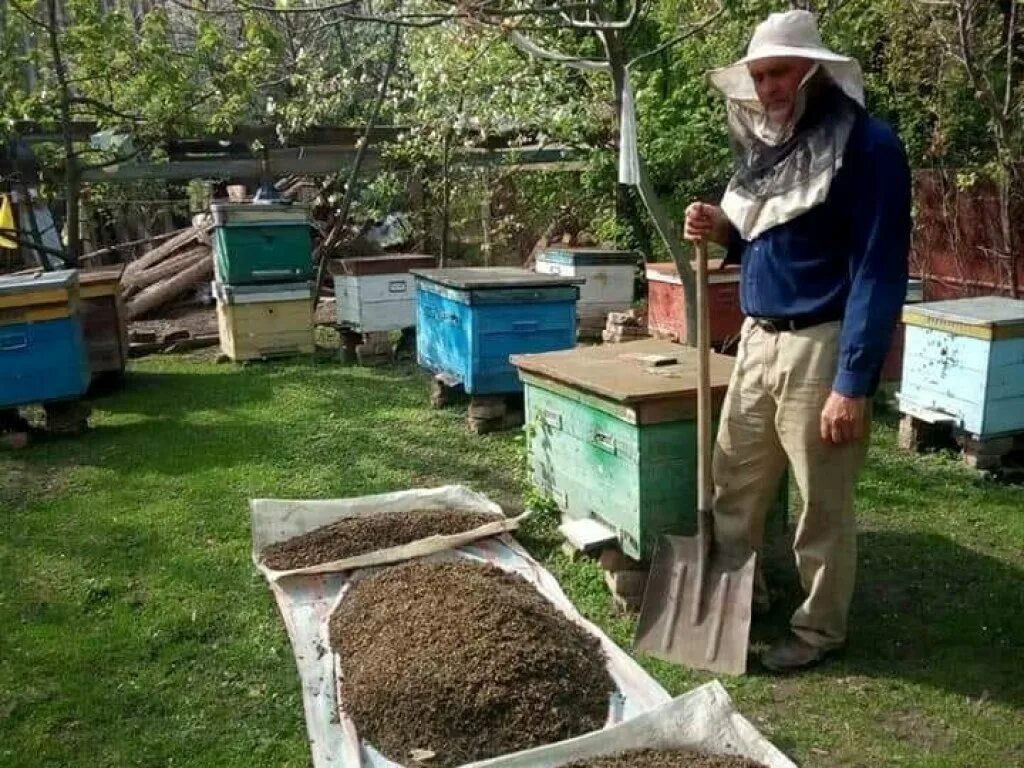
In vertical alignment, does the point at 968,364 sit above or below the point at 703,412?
below

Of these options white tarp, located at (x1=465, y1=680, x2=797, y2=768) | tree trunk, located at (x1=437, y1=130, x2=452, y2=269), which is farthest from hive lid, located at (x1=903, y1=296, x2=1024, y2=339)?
tree trunk, located at (x1=437, y1=130, x2=452, y2=269)

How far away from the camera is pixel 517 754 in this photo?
2.12 metres

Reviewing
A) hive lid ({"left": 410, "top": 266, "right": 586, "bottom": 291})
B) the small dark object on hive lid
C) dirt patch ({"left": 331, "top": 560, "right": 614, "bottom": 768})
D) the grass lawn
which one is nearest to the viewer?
the small dark object on hive lid

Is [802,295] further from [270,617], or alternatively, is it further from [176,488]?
[176,488]

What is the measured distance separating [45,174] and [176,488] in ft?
14.6

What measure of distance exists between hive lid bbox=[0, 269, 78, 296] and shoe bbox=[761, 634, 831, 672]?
4.25 meters

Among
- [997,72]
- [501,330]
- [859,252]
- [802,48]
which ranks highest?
[997,72]

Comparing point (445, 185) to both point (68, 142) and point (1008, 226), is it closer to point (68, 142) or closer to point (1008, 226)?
point (68, 142)

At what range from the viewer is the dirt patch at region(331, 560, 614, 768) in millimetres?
2363

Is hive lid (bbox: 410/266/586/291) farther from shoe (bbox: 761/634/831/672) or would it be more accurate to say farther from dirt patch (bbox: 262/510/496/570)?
shoe (bbox: 761/634/831/672)

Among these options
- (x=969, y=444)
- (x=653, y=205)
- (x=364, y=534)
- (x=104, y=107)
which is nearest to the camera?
(x=364, y=534)

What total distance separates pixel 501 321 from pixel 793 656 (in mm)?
2784

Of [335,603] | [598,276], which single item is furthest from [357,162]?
[335,603]

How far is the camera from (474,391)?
17.0 feet
